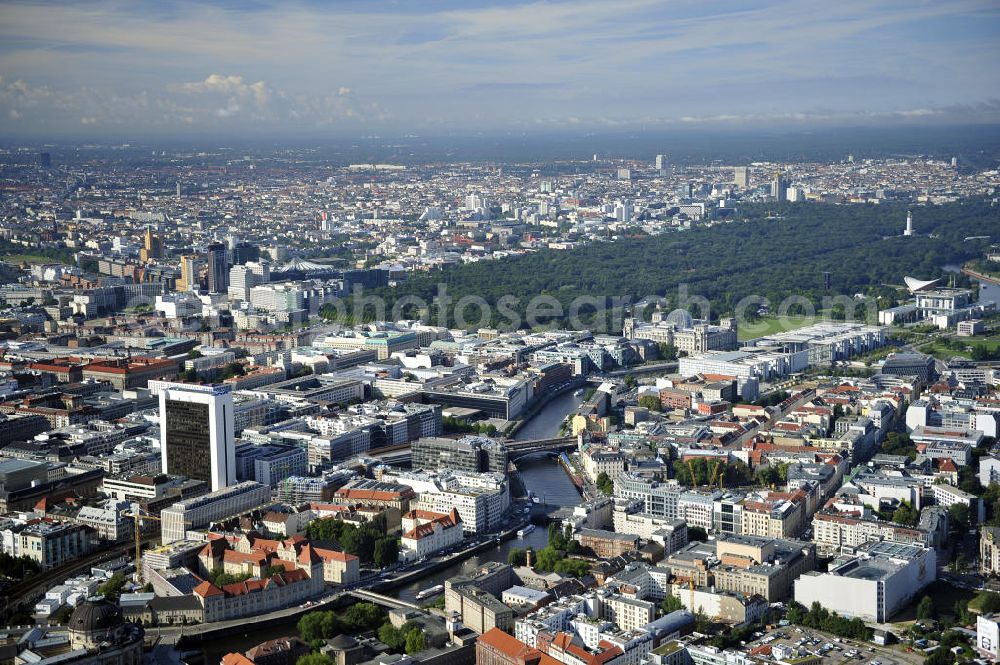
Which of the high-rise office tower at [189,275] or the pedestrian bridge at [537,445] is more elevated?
the high-rise office tower at [189,275]

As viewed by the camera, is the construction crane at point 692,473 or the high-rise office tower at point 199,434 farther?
the construction crane at point 692,473

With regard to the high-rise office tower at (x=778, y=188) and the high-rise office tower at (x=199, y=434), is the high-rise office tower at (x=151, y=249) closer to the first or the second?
the high-rise office tower at (x=199, y=434)

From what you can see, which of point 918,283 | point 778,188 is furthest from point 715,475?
point 778,188

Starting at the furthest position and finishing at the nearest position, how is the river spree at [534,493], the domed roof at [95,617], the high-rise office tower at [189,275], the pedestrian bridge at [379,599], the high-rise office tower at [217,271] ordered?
1. the high-rise office tower at [189,275]
2. the high-rise office tower at [217,271]
3. the pedestrian bridge at [379,599]
4. the river spree at [534,493]
5. the domed roof at [95,617]

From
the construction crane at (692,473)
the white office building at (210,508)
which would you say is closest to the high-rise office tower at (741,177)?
the construction crane at (692,473)

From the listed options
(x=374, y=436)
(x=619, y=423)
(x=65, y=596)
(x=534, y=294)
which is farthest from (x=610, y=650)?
(x=534, y=294)


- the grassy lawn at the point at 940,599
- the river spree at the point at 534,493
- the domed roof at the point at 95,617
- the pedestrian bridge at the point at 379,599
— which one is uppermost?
the domed roof at the point at 95,617

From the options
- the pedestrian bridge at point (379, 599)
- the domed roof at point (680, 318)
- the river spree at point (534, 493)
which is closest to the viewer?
the river spree at point (534, 493)

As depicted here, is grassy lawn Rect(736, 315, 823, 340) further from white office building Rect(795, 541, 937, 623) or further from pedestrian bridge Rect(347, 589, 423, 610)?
pedestrian bridge Rect(347, 589, 423, 610)

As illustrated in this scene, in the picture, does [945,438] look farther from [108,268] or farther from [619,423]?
[108,268]
